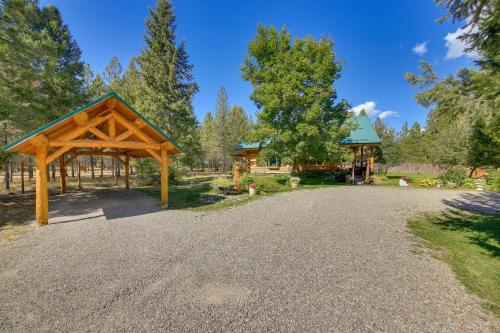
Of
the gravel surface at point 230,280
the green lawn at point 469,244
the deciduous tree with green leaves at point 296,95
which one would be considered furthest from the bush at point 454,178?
the gravel surface at point 230,280

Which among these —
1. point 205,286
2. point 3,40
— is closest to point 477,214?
point 205,286

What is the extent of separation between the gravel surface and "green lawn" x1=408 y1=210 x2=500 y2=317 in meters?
0.33

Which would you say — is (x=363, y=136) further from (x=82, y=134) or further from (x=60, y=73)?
(x=60, y=73)

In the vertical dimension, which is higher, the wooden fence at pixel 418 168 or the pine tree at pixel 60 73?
the pine tree at pixel 60 73

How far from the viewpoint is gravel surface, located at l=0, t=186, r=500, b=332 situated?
9.51 ft

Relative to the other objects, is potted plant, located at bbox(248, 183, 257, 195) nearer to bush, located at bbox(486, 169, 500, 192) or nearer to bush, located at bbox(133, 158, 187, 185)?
bush, located at bbox(133, 158, 187, 185)

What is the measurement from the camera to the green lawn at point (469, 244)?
380cm

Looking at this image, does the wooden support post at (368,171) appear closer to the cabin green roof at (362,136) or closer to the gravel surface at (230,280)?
the cabin green roof at (362,136)

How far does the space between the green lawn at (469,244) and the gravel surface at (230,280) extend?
1.08ft

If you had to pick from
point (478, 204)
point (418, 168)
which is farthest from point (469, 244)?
point (418, 168)

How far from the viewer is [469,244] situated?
19.2ft

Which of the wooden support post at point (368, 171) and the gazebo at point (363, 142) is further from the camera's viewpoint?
the gazebo at point (363, 142)

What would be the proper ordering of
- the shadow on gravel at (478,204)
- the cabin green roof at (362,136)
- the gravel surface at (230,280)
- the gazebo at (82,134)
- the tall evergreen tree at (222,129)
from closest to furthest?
the gravel surface at (230,280) < the gazebo at (82,134) < the shadow on gravel at (478,204) < the cabin green roof at (362,136) < the tall evergreen tree at (222,129)

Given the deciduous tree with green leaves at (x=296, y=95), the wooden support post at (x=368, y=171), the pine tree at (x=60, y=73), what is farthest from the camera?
the wooden support post at (x=368, y=171)
